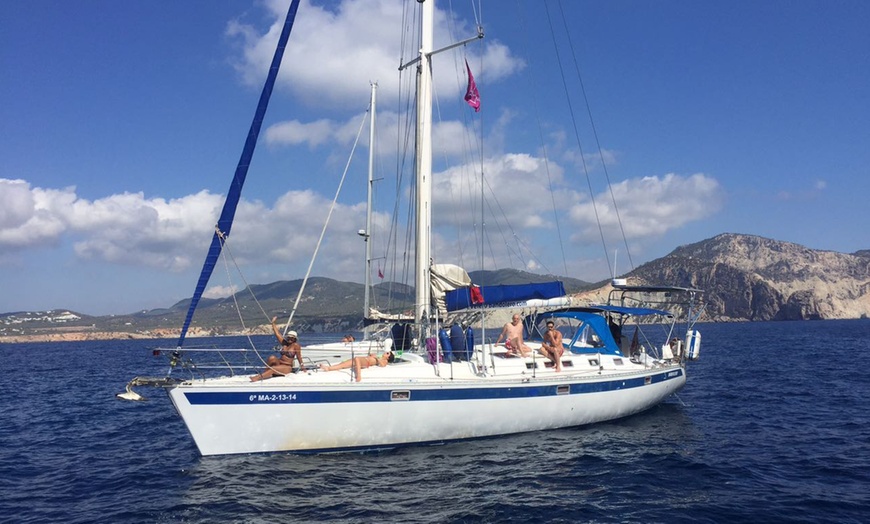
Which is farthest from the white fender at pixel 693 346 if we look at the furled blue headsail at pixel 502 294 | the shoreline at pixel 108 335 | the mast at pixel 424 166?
the shoreline at pixel 108 335

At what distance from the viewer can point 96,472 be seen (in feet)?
42.8

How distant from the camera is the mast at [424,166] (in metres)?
16.4

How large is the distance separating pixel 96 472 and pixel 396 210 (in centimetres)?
1421

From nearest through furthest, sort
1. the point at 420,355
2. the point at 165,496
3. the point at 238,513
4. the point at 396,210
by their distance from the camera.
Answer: the point at 238,513 → the point at 165,496 → the point at 420,355 → the point at 396,210

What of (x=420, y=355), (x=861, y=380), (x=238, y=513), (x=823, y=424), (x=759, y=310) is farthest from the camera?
(x=759, y=310)

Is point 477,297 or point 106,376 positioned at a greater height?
point 477,297

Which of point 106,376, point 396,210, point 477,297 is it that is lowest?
point 106,376

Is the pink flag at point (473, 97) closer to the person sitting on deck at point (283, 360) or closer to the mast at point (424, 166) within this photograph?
the mast at point (424, 166)

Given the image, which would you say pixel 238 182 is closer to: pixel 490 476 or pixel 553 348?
pixel 490 476

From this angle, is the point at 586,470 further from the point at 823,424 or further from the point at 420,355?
the point at 823,424

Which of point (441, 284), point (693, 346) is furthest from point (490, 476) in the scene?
point (693, 346)

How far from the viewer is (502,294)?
55.9ft

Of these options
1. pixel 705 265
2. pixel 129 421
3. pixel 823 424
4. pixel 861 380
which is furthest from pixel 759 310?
pixel 129 421

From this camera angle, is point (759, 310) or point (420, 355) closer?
point (420, 355)
